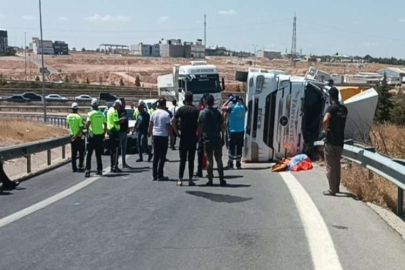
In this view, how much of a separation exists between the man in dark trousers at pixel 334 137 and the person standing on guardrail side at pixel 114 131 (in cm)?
700

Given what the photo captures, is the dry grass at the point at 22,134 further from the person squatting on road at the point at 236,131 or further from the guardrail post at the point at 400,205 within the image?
the guardrail post at the point at 400,205

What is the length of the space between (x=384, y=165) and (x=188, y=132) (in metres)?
4.39

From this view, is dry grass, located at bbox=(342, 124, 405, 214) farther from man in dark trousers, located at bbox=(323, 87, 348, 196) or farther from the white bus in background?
the white bus in background

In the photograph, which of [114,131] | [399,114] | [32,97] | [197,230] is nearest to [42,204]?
[197,230]

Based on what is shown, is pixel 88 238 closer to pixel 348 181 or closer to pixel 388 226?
pixel 388 226

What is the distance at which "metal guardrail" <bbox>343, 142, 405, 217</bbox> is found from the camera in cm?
848

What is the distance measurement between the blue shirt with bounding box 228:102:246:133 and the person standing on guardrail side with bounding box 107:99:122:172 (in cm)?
296

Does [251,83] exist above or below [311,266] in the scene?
above

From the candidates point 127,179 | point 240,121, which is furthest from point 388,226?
point 240,121

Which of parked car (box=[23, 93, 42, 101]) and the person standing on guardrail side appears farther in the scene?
parked car (box=[23, 93, 42, 101])

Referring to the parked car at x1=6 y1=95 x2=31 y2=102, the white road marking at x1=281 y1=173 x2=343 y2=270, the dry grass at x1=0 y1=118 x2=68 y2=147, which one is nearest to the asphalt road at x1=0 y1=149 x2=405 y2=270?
the white road marking at x1=281 y1=173 x2=343 y2=270

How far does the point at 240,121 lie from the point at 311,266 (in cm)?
989

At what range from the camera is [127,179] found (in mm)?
13891

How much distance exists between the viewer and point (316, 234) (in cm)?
734
